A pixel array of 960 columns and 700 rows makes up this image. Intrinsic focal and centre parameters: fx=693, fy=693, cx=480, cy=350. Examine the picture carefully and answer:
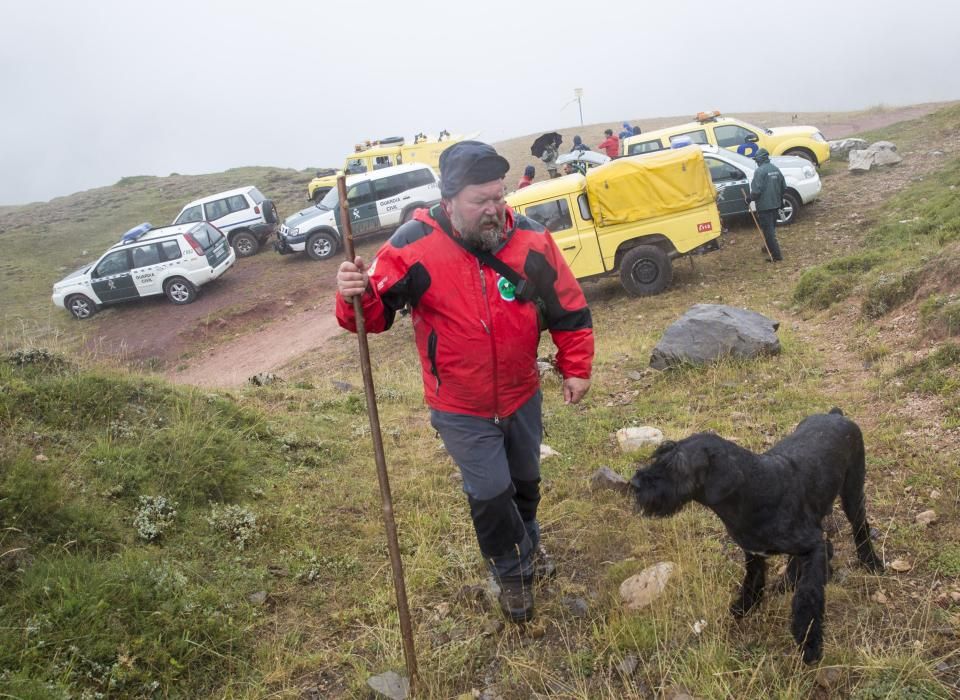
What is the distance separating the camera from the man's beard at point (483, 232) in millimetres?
2887

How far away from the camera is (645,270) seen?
11.0 meters

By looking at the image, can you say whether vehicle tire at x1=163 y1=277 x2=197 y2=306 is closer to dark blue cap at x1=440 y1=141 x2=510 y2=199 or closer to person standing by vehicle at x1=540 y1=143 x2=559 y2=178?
person standing by vehicle at x1=540 y1=143 x2=559 y2=178

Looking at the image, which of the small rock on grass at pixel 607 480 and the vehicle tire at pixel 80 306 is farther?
the vehicle tire at pixel 80 306

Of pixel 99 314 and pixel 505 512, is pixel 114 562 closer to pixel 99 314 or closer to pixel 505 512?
pixel 505 512

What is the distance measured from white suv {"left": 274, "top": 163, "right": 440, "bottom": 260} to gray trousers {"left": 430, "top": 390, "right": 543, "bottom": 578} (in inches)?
609

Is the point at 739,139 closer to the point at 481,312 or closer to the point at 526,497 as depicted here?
the point at 526,497

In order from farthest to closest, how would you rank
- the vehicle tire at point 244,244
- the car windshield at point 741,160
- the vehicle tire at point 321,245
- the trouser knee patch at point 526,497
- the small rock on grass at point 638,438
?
the vehicle tire at point 244,244 < the vehicle tire at point 321,245 < the car windshield at point 741,160 < the small rock on grass at point 638,438 < the trouser knee patch at point 526,497

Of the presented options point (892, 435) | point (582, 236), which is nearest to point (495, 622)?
point (892, 435)

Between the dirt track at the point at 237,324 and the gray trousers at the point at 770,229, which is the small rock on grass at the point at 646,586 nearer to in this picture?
the gray trousers at the point at 770,229

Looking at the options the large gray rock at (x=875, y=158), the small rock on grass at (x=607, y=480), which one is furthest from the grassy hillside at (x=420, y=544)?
the large gray rock at (x=875, y=158)

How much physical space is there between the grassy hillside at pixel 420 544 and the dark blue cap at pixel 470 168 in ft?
6.74

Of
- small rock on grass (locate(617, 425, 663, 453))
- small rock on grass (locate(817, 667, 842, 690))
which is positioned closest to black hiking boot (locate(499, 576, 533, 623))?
small rock on grass (locate(817, 667, 842, 690))

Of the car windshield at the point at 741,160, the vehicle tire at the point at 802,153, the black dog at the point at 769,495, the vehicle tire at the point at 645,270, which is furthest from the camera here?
the vehicle tire at the point at 802,153

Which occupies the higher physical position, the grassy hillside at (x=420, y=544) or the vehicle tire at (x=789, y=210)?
the vehicle tire at (x=789, y=210)
